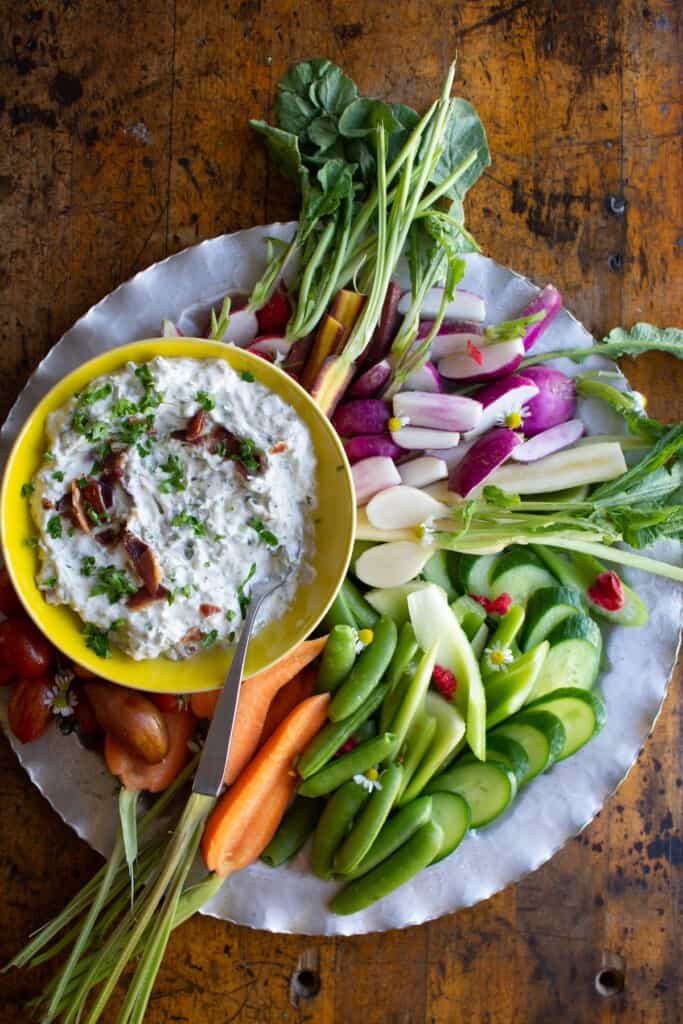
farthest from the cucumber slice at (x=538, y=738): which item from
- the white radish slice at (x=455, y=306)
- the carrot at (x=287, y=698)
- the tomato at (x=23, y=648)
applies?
the tomato at (x=23, y=648)

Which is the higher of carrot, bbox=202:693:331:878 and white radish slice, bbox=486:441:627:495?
white radish slice, bbox=486:441:627:495

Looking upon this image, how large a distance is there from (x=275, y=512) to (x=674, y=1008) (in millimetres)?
1749

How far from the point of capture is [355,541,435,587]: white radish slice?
89.8 inches

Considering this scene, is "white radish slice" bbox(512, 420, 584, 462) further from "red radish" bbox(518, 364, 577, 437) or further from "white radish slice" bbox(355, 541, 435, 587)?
"white radish slice" bbox(355, 541, 435, 587)

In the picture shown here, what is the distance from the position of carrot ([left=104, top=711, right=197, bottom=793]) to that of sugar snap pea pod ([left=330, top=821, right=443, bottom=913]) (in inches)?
19.8

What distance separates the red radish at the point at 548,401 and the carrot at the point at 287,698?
2.78 feet

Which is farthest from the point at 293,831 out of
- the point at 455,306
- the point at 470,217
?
the point at 470,217

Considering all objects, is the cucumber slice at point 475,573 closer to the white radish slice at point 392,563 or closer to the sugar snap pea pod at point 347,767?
the white radish slice at point 392,563

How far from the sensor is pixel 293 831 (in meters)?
2.22

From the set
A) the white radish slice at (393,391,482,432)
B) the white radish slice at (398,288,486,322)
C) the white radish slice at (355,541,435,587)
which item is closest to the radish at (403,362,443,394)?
the white radish slice at (393,391,482,432)

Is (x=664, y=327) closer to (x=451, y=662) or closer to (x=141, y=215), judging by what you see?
(x=451, y=662)

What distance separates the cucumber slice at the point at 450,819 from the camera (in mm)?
2186

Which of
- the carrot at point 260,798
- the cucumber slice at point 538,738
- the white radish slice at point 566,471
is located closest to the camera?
the carrot at point 260,798

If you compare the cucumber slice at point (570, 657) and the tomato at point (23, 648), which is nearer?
the tomato at point (23, 648)
